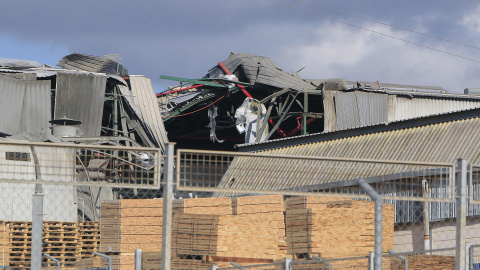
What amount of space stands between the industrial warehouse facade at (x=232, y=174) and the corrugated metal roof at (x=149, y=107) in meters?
0.08

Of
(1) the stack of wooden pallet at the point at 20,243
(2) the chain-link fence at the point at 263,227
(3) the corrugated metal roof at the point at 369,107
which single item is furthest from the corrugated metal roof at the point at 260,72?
(1) the stack of wooden pallet at the point at 20,243

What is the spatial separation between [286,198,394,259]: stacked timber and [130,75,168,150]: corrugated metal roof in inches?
715

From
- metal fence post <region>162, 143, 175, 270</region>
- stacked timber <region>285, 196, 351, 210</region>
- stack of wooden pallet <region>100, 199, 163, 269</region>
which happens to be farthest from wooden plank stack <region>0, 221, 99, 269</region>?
metal fence post <region>162, 143, 175, 270</region>

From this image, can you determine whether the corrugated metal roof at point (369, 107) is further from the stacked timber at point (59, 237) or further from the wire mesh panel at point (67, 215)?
the stacked timber at point (59, 237)

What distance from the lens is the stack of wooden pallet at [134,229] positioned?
18094mm

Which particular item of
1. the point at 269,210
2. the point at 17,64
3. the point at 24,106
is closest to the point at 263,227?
the point at 269,210

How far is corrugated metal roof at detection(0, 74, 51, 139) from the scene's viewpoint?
30.2 m

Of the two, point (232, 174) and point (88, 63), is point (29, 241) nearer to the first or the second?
point (232, 174)

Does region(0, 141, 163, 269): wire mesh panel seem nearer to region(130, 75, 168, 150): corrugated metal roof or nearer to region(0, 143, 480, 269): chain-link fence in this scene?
region(0, 143, 480, 269): chain-link fence

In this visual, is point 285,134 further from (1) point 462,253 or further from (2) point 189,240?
(1) point 462,253

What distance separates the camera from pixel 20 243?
68.1 feet

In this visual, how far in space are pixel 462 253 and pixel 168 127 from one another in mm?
33475

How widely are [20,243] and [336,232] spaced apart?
30.8 ft

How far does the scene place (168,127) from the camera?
41.2 metres
